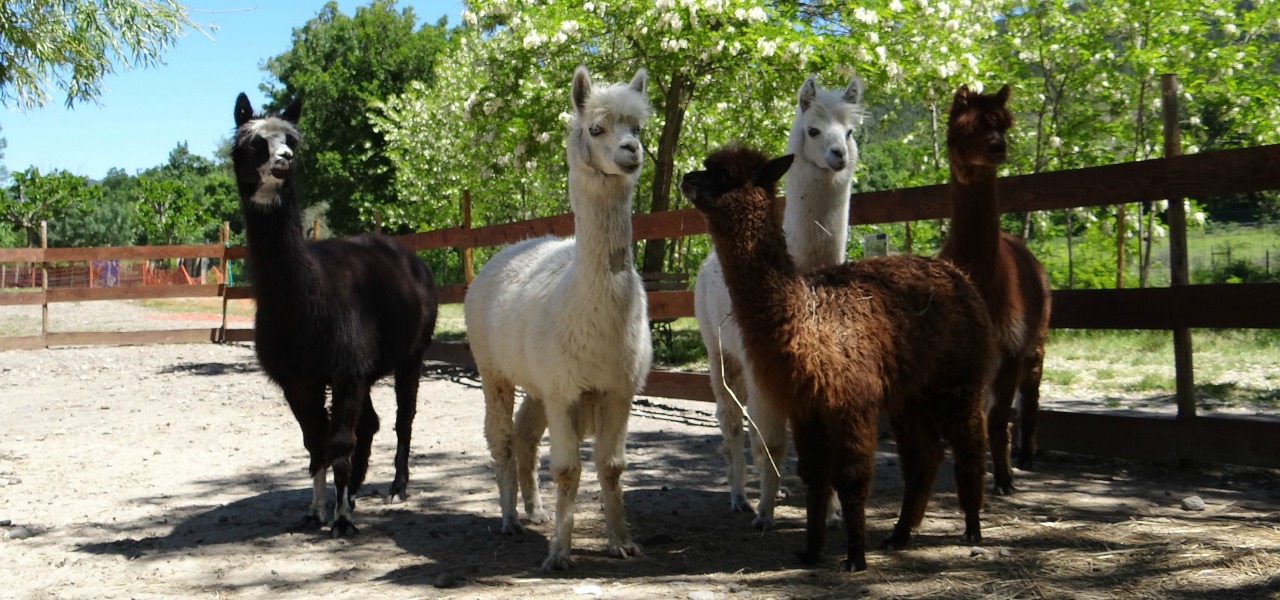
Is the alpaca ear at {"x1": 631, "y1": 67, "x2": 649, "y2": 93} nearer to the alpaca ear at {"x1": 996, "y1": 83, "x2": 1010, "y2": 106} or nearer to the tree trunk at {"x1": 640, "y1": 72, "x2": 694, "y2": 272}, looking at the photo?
the alpaca ear at {"x1": 996, "y1": 83, "x2": 1010, "y2": 106}

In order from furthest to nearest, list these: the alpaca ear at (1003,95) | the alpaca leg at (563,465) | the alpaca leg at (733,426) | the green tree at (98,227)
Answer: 1. the green tree at (98,227)
2. the alpaca leg at (733,426)
3. the alpaca ear at (1003,95)
4. the alpaca leg at (563,465)

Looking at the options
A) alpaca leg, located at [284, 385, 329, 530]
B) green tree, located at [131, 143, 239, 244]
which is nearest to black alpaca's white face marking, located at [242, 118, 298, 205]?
alpaca leg, located at [284, 385, 329, 530]

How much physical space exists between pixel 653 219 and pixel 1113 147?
10.4 meters

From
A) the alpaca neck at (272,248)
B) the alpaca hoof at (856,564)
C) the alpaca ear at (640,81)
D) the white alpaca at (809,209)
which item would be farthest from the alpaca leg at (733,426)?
the alpaca neck at (272,248)

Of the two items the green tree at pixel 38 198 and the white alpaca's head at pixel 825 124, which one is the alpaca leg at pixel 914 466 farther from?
the green tree at pixel 38 198

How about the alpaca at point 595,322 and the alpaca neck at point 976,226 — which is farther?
the alpaca neck at point 976,226

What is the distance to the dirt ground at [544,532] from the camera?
389 centimetres

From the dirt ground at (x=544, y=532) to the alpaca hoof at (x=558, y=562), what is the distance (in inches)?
3.0

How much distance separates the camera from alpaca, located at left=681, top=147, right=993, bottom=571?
13.0 ft

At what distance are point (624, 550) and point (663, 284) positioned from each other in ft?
26.4

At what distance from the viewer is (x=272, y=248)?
17.6ft

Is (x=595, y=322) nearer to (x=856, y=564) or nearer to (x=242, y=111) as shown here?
(x=856, y=564)

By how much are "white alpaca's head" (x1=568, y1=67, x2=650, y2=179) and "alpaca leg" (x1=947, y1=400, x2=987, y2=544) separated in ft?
5.87

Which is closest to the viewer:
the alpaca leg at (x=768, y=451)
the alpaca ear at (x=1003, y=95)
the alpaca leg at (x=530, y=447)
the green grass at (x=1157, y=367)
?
the alpaca leg at (x=768, y=451)
